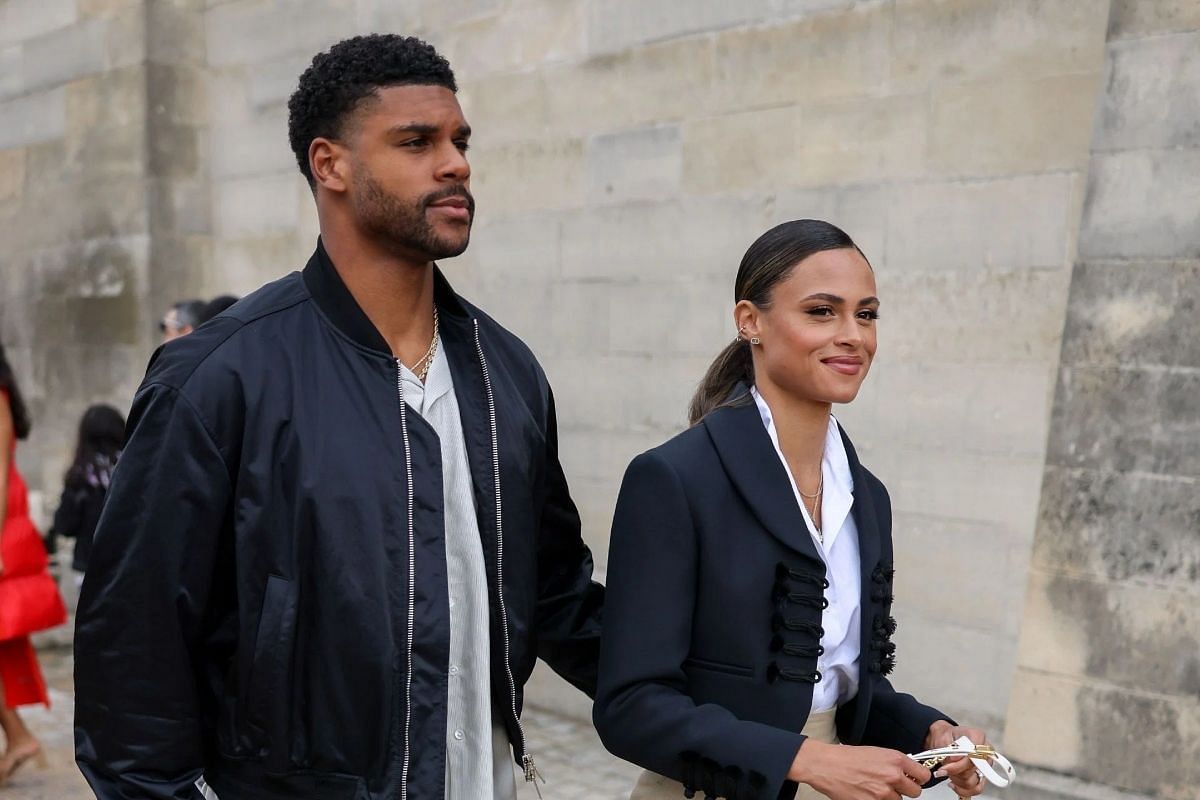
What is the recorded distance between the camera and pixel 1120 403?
146 inches

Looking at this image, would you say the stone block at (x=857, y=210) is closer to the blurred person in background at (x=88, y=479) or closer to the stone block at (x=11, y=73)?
the blurred person in background at (x=88, y=479)

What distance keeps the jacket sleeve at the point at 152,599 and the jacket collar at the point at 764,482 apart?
32.8 inches

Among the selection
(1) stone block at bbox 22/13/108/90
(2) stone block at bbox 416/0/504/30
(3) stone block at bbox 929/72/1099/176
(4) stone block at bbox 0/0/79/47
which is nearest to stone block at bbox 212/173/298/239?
(1) stone block at bbox 22/13/108/90

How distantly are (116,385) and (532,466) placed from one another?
6182 millimetres

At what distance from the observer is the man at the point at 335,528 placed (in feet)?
6.16

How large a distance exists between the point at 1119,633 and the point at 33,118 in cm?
755

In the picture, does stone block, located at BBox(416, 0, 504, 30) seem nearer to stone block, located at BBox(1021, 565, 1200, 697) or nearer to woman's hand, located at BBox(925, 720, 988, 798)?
stone block, located at BBox(1021, 565, 1200, 697)

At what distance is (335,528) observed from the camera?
192cm

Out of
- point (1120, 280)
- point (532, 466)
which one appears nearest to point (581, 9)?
point (1120, 280)

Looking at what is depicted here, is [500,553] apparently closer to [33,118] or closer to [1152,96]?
[1152,96]

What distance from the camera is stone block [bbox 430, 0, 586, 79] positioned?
5.51 meters

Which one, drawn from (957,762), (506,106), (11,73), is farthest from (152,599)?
(11,73)

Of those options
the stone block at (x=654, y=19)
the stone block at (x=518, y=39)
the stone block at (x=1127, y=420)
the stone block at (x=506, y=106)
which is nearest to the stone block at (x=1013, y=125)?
the stone block at (x=1127, y=420)

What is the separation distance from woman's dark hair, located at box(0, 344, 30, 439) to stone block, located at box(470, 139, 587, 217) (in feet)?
7.51
